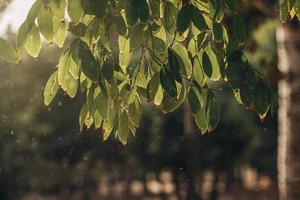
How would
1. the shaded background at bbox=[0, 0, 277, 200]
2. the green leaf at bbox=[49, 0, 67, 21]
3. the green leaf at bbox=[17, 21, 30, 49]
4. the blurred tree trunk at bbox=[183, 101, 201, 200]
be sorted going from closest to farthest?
the green leaf at bbox=[49, 0, 67, 21] → the green leaf at bbox=[17, 21, 30, 49] → the blurred tree trunk at bbox=[183, 101, 201, 200] → the shaded background at bbox=[0, 0, 277, 200]

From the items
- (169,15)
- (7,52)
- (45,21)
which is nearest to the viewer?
(7,52)

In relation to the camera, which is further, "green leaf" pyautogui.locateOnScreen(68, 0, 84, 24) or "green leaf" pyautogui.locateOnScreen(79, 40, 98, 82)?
"green leaf" pyautogui.locateOnScreen(79, 40, 98, 82)

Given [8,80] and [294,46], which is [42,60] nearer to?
[8,80]

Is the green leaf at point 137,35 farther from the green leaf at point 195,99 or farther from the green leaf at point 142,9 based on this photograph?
the green leaf at point 195,99

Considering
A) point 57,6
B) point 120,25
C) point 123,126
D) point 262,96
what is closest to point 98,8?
point 57,6

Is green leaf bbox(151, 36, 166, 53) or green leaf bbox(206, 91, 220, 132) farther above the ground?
green leaf bbox(151, 36, 166, 53)

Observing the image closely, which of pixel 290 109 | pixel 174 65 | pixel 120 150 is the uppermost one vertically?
pixel 174 65

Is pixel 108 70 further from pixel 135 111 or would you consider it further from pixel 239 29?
pixel 239 29

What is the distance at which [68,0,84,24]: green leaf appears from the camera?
376 centimetres

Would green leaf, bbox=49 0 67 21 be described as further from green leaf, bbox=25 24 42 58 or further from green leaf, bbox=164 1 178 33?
green leaf, bbox=164 1 178 33

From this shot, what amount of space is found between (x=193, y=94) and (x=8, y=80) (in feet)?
45.6

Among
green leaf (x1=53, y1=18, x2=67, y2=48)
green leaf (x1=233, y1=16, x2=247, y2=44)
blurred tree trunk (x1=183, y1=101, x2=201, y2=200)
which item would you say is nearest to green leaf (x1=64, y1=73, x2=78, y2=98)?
green leaf (x1=53, y1=18, x2=67, y2=48)

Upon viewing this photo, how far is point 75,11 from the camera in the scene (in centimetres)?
377

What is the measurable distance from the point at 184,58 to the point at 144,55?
291mm
